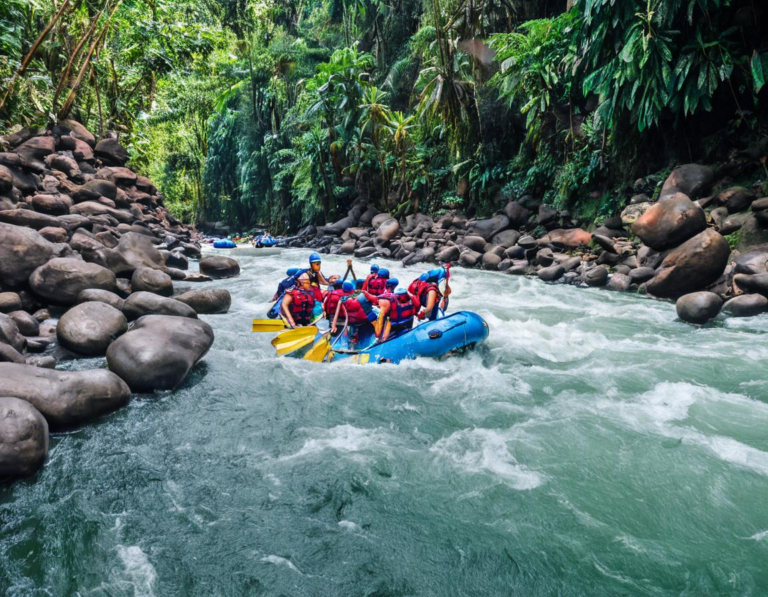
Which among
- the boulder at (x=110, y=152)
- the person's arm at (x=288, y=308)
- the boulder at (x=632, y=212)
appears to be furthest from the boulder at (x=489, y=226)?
the boulder at (x=110, y=152)

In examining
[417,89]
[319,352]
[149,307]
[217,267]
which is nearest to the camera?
[319,352]

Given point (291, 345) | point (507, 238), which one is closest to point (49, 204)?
point (291, 345)

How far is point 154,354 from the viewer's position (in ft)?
16.8

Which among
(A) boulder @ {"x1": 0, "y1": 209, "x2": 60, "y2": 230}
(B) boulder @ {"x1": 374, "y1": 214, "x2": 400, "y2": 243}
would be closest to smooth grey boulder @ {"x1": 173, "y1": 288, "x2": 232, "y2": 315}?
(A) boulder @ {"x1": 0, "y1": 209, "x2": 60, "y2": 230}

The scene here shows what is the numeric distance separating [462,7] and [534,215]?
6.91 m

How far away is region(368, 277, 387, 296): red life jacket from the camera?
748 cm

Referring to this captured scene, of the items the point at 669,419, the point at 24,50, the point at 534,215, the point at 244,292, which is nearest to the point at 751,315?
the point at 669,419

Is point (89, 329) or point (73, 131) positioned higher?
point (73, 131)

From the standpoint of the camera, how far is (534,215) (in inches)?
566

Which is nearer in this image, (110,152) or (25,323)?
(25,323)

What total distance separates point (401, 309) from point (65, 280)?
4.52m

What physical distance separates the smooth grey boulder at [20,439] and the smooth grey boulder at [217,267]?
364 inches

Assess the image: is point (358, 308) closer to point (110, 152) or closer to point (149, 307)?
point (149, 307)

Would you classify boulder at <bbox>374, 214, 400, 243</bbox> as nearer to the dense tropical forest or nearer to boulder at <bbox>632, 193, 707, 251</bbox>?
the dense tropical forest
